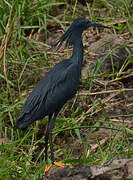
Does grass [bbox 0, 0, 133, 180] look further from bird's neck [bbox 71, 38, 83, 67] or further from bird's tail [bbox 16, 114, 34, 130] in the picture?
bird's neck [bbox 71, 38, 83, 67]

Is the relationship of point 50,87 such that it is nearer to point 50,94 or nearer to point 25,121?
Result: point 50,94

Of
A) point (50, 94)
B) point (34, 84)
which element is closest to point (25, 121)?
point (50, 94)

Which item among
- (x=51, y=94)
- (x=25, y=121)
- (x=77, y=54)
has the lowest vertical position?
(x=25, y=121)

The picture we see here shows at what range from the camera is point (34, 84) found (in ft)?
19.4

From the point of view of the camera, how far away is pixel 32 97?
4.34 m

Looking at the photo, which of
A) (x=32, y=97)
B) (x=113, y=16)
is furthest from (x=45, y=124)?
(x=113, y=16)

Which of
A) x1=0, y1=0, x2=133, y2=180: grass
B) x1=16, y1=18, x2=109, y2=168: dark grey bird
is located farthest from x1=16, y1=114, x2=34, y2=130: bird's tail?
x1=0, y1=0, x2=133, y2=180: grass

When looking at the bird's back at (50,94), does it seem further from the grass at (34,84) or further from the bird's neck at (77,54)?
the grass at (34,84)

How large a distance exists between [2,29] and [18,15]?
0.28 meters

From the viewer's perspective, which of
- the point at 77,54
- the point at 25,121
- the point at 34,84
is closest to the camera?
the point at 25,121

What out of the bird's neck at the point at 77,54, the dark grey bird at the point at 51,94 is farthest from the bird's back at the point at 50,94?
the bird's neck at the point at 77,54

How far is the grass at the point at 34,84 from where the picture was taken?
178 inches

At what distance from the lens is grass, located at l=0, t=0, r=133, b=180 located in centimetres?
452

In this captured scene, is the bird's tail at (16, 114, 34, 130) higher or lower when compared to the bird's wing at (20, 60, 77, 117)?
lower
